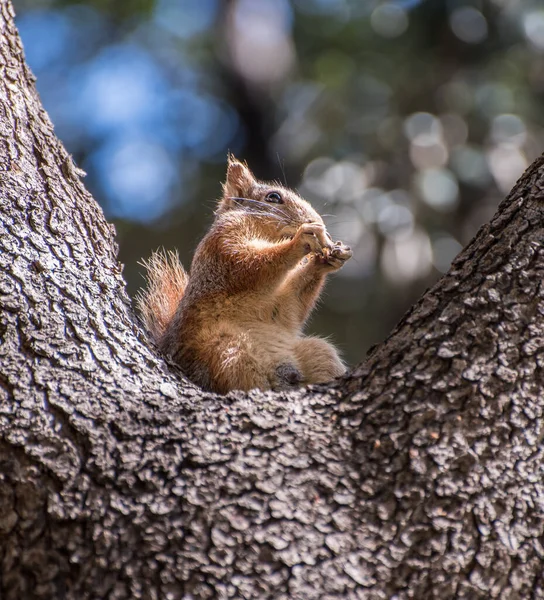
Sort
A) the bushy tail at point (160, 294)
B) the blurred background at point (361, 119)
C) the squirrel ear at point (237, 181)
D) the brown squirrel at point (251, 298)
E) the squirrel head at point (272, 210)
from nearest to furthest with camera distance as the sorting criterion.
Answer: the brown squirrel at point (251, 298) → the bushy tail at point (160, 294) → the squirrel head at point (272, 210) → the squirrel ear at point (237, 181) → the blurred background at point (361, 119)

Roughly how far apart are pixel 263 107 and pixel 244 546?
10.2 meters

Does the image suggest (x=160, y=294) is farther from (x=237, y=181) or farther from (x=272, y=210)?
(x=237, y=181)

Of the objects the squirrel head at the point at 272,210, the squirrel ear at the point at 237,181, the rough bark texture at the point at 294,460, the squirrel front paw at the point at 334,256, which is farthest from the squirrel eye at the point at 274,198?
the rough bark texture at the point at 294,460

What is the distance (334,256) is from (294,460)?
1.89m

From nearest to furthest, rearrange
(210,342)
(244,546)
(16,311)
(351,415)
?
(244,546) → (351,415) → (16,311) → (210,342)

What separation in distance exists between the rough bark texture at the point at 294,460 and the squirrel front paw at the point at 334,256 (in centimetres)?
141

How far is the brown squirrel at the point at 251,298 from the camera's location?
11.6 feet

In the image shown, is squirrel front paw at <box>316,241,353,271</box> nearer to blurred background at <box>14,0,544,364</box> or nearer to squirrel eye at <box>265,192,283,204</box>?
squirrel eye at <box>265,192,283,204</box>

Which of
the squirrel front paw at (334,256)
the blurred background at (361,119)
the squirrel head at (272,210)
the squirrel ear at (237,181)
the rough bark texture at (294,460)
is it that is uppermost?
the blurred background at (361,119)

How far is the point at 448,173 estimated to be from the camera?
1143 centimetres

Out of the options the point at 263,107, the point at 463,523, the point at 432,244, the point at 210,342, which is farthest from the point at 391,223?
the point at 463,523

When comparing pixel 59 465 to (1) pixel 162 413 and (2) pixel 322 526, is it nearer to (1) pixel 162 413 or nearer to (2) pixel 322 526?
(1) pixel 162 413

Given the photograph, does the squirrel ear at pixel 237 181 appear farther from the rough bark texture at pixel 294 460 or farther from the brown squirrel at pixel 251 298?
the rough bark texture at pixel 294 460

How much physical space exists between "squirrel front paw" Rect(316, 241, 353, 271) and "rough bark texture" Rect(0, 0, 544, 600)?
141 centimetres
